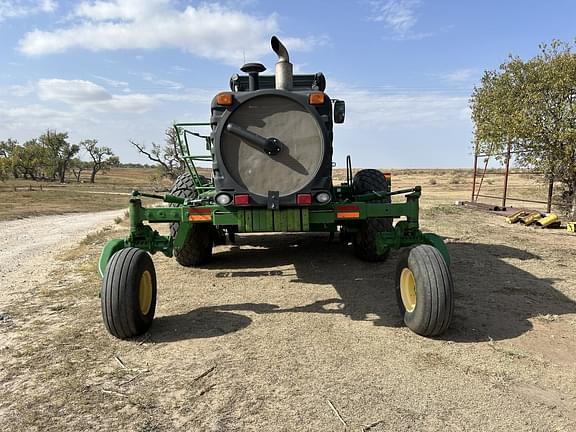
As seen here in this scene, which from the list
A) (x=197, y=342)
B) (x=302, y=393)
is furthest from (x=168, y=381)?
(x=302, y=393)

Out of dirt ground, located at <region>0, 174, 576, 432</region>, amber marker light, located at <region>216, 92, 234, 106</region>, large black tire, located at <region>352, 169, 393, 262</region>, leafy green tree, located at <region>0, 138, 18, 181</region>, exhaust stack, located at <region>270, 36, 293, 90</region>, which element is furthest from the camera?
leafy green tree, located at <region>0, 138, 18, 181</region>

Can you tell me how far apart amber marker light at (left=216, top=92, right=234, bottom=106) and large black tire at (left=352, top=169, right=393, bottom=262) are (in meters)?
3.18

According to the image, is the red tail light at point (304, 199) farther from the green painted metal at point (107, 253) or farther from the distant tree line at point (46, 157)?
the distant tree line at point (46, 157)

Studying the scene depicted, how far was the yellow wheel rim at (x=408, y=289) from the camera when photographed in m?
4.45

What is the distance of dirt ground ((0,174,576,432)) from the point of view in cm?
293

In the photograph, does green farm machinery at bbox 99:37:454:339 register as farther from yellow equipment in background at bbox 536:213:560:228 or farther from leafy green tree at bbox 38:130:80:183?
leafy green tree at bbox 38:130:80:183

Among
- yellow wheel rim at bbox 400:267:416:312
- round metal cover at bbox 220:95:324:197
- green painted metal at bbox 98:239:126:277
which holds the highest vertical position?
round metal cover at bbox 220:95:324:197

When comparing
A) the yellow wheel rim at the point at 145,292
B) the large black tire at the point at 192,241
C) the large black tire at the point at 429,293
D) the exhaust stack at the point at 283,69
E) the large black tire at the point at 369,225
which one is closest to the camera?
the large black tire at the point at 429,293

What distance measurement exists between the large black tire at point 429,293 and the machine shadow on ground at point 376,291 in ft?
0.77

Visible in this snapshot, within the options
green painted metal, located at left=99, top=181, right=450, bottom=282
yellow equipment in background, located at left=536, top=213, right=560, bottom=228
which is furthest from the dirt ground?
yellow equipment in background, located at left=536, top=213, right=560, bottom=228

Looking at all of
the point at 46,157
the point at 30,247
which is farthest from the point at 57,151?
the point at 30,247

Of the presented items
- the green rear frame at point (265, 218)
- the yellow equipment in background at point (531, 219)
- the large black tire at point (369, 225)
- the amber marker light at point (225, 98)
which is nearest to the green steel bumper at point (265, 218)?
the green rear frame at point (265, 218)

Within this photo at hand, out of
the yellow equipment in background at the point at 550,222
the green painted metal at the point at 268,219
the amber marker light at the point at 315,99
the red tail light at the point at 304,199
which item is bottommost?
the yellow equipment in background at the point at 550,222

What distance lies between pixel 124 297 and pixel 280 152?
202 cm
